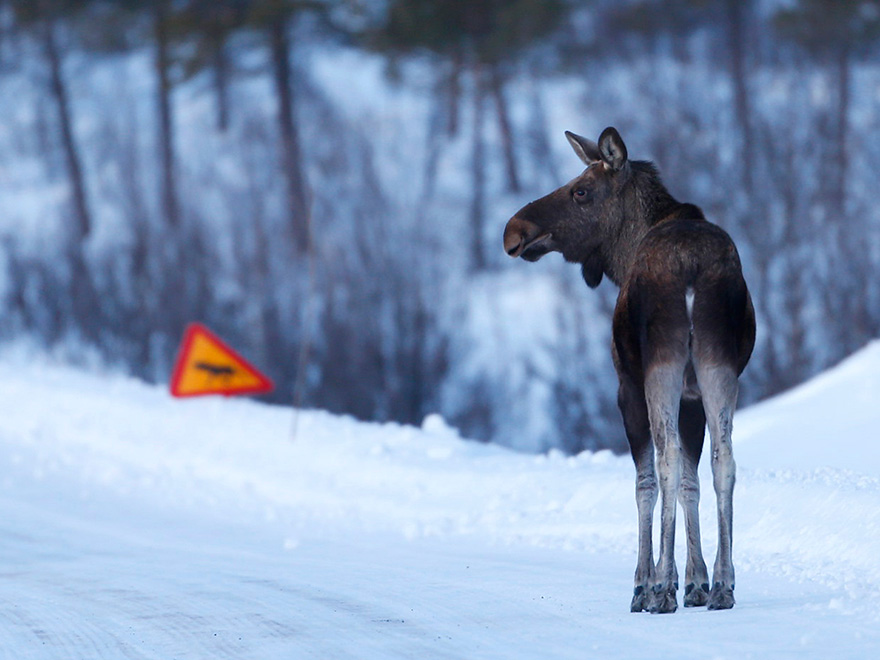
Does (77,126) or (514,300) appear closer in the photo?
(514,300)

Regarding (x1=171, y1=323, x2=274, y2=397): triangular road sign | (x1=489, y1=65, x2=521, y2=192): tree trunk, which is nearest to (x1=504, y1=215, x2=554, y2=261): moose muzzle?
(x1=171, y1=323, x2=274, y2=397): triangular road sign

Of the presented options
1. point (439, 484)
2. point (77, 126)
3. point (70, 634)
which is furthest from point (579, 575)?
point (77, 126)

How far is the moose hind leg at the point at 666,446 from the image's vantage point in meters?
6.61

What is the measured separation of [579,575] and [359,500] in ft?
15.1

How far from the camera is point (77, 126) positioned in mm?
52688

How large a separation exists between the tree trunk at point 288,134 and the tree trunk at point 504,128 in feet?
18.6

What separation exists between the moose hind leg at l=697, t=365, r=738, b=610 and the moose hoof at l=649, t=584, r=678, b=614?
18 centimetres

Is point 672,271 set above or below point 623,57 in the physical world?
below

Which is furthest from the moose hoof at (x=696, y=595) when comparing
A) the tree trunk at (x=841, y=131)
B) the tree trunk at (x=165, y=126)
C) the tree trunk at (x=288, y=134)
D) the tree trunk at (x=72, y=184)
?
the tree trunk at (x=288, y=134)

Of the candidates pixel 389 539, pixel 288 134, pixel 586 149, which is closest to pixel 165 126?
pixel 288 134

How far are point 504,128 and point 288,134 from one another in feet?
19.8

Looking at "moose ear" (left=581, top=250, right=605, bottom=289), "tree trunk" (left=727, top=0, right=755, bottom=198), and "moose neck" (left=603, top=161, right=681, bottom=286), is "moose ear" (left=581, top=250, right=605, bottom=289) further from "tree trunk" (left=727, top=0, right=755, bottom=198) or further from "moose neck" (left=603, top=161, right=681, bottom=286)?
"tree trunk" (left=727, top=0, right=755, bottom=198)

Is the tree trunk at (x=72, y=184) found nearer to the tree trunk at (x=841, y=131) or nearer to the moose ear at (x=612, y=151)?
the tree trunk at (x=841, y=131)

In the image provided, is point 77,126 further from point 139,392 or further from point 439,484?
point 439,484
